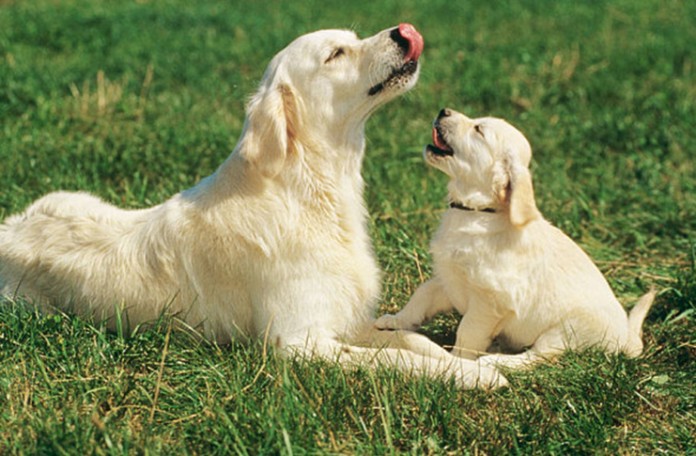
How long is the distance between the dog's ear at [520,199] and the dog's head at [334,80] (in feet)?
1.99

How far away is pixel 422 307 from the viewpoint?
399cm

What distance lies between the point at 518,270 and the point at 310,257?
88 cm

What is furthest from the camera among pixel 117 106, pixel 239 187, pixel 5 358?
pixel 117 106

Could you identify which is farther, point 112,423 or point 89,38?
point 89,38

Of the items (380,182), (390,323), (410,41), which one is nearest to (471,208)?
(390,323)

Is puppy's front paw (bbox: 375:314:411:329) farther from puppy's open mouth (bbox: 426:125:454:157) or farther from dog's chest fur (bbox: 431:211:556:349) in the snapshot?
puppy's open mouth (bbox: 426:125:454:157)

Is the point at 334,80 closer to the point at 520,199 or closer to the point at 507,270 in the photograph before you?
the point at 520,199

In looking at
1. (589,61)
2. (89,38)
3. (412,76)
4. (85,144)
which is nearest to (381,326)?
(412,76)

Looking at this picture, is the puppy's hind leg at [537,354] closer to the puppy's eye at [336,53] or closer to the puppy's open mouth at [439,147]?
the puppy's open mouth at [439,147]

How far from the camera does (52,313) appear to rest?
3.98 metres

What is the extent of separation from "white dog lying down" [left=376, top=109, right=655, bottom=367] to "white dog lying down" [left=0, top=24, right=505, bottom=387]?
0.29m

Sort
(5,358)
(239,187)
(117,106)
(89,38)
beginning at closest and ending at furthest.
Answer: (5,358) → (239,187) → (117,106) → (89,38)

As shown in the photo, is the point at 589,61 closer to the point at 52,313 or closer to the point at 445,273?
the point at 445,273

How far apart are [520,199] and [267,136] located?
107 cm
